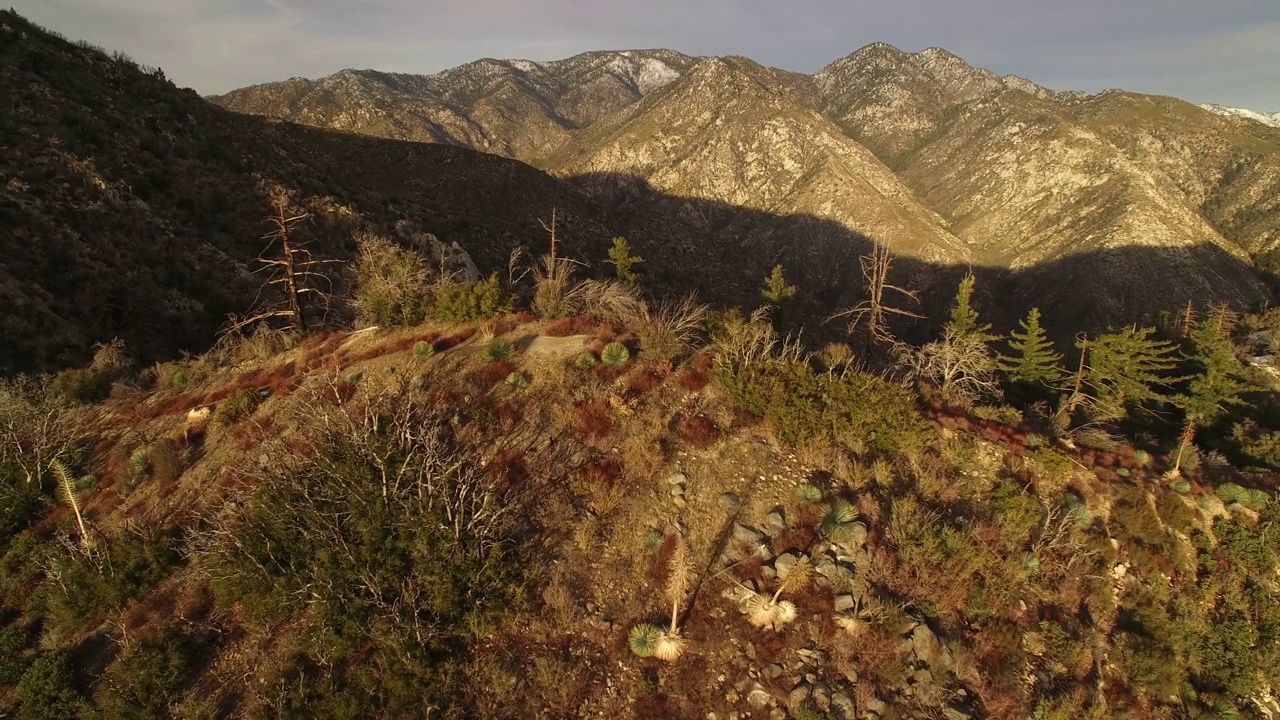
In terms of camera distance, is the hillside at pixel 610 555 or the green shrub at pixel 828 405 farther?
the green shrub at pixel 828 405

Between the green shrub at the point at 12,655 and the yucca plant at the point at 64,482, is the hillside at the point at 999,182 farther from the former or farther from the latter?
the green shrub at the point at 12,655

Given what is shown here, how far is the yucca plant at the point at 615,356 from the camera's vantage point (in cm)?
1527

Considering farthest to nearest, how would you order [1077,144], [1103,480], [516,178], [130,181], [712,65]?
[712,65] < [1077,144] < [516,178] < [130,181] < [1103,480]

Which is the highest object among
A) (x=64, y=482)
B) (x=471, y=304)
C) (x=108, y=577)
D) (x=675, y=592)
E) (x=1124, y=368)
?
(x=471, y=304)

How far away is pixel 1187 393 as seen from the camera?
41.7 meters

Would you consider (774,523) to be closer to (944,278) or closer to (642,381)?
(642,381)

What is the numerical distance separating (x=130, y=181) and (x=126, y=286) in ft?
31.9

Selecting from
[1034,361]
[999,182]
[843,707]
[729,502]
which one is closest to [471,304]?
[729,502]

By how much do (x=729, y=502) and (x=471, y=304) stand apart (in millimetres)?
11652

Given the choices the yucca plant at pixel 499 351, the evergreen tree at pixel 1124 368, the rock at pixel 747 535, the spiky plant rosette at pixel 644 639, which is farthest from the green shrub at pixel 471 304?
the evergreen tree at pixel 1124 368

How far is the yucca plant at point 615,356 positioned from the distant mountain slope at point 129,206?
2355 centimetres

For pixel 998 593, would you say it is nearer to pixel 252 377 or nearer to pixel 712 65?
pixel 252 377

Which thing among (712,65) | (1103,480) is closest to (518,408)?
(1103,480)

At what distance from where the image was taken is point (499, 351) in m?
15.5
